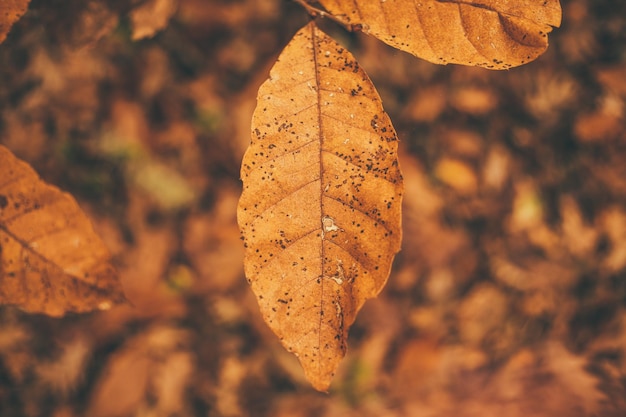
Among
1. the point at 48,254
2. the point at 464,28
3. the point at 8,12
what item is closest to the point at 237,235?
the point at 48,254

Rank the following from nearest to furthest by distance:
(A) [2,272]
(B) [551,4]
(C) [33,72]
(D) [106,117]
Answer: (B) [551,4], (A) [2,272], (C) [33,72], (D) [106,117]

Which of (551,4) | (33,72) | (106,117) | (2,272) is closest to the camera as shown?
(551,4)

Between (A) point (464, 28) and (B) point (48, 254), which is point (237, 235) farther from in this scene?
(A) point (464, 28)

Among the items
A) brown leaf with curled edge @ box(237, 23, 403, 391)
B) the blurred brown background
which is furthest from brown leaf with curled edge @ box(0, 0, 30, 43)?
the blurred brown background

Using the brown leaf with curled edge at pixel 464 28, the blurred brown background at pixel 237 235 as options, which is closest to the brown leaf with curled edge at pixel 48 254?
the brown leaf with curled edge at pixel 464 28

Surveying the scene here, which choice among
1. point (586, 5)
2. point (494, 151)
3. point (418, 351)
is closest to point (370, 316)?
point (418, 351)

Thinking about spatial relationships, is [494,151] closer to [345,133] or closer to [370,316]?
[370,316]
